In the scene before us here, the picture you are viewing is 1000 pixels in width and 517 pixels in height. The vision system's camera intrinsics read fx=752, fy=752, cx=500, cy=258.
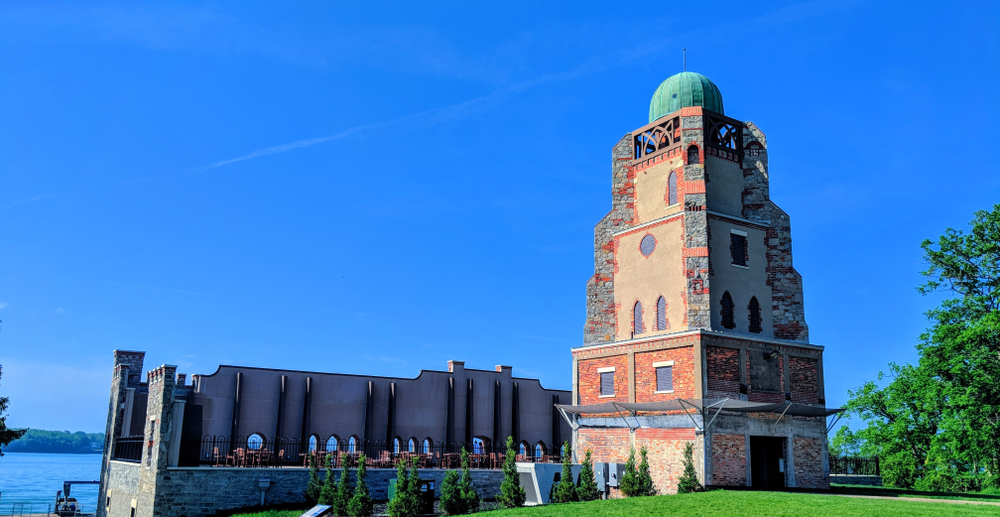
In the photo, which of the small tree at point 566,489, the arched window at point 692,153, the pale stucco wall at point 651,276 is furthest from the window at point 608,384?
the arched window at point 692,153

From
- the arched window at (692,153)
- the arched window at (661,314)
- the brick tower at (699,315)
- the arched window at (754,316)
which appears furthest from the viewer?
the arched window at (692,153)

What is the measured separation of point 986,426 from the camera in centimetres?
3136

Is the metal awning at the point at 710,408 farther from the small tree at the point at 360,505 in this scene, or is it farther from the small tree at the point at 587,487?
the small tree at the point at 360,505

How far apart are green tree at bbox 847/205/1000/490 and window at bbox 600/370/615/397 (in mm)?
14173

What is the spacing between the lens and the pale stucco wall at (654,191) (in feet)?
109

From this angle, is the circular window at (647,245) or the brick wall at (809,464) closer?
the brick wall at (809,464)

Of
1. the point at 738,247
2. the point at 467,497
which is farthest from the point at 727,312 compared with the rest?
the point at 467,497

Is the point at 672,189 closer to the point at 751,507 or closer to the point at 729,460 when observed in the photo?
the point at 729,460

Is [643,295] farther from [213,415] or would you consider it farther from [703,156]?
[213,415]

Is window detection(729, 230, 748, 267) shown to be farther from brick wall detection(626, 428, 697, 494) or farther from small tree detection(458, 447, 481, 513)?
small tree detection(458, 447, 481, 513)

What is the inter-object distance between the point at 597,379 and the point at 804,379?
28.8 ft

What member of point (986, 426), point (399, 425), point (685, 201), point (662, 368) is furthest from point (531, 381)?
point (986, 426)

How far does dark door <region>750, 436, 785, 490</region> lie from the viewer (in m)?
30.1

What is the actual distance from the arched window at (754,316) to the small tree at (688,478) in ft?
23.7
